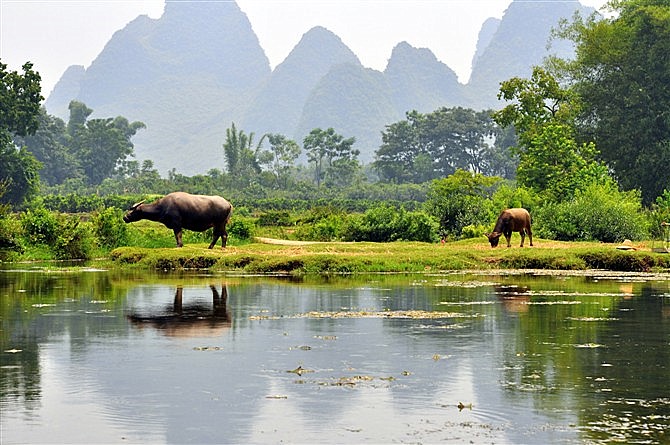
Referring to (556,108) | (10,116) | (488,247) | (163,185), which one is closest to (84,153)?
(163,185)

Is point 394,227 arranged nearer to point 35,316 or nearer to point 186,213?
point 186,213

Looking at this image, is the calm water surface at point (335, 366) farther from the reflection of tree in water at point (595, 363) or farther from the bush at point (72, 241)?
the bush at point (72, 241)

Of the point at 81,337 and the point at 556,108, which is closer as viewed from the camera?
the point at 81,337

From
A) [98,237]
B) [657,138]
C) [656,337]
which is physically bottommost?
[656,337]

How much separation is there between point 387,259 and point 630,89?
41.0 metres

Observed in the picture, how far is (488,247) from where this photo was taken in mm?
39469

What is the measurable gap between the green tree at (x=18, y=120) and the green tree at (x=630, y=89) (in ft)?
128


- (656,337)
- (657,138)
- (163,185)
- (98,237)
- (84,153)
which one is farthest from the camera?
(84,153)

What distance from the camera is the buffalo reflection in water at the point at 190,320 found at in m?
19.2

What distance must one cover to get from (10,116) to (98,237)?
3448 cm

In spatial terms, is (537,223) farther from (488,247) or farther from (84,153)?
(84,153)

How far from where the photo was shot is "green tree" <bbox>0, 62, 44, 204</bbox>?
7350cm

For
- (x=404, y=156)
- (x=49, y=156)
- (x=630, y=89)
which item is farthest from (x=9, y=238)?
(x=404, y=156)

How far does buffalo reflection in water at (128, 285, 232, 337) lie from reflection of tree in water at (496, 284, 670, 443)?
5722mm
